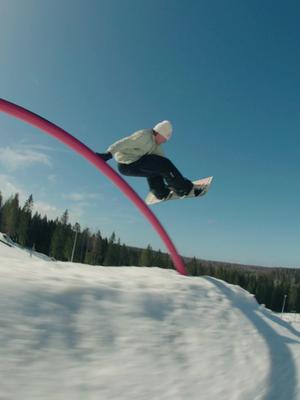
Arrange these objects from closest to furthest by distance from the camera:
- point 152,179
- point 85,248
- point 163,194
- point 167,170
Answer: point 167,170 < point 152,179 < point 163,194 < point 85,248

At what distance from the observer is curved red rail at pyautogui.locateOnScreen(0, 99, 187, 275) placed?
6620 millimetres

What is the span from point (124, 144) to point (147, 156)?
0.63 m

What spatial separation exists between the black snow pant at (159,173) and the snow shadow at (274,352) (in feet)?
10.8

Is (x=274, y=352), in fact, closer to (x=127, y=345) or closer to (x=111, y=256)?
(x=127, y=345)

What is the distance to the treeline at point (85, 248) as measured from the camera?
83.6 m

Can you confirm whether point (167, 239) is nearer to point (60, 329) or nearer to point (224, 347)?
point (224, 347)

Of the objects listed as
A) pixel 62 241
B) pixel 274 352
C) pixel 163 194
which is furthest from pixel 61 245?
pixel 274 352

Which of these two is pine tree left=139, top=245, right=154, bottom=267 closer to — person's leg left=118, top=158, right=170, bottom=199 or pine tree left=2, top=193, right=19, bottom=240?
pine tree left=2, top=193, right=19, bottom=240

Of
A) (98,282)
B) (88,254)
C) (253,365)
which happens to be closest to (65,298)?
(98,282)

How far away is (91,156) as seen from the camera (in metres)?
7.38

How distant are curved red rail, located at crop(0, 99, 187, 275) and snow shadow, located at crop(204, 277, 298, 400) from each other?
2.23 m

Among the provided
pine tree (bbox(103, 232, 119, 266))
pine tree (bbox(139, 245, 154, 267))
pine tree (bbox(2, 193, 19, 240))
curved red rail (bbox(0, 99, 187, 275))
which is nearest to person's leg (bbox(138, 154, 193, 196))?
curved red rail (bbox(0, 99, 187, 275))

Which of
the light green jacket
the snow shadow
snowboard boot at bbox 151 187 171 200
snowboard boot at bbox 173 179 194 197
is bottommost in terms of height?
the snow shadow

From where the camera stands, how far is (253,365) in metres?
3.20
